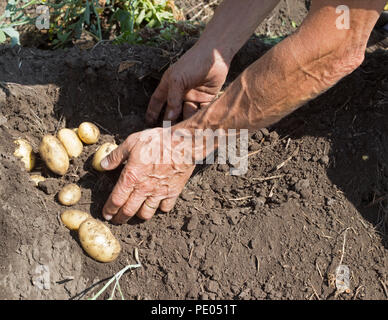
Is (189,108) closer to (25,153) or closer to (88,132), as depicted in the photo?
(88,132)

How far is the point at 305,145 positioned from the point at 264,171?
285mm

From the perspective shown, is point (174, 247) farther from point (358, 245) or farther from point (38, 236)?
point (358, 245)

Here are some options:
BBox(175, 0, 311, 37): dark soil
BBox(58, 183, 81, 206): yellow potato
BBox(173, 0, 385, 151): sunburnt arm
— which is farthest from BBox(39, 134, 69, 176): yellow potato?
BBox(175, 0, 311, 37): dark soil

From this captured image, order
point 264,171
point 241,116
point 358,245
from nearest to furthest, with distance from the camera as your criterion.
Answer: point 241,116 < point 358,245 < point 264,171

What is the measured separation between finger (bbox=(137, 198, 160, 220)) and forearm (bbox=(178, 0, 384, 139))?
1.78 ft

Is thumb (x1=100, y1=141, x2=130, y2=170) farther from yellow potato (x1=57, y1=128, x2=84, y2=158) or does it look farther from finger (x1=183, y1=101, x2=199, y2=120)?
finger (x1=183, y1=101, x2=199, y2=120)

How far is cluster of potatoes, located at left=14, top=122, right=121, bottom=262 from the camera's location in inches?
80.7

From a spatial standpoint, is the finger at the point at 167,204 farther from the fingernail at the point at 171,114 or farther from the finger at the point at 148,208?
the fingernail at the point at 171,114

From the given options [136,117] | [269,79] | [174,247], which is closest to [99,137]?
[136,117]

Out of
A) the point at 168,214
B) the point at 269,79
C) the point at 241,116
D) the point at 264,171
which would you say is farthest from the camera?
the point at 264,171

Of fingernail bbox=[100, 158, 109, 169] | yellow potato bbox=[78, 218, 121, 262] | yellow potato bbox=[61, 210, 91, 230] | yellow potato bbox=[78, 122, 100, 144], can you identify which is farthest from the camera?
yellow potato bbox=[78, 122, 100, 144]

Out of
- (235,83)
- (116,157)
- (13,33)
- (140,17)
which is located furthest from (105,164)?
(140,17)

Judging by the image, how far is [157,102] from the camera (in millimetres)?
2613

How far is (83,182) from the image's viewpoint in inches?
95.7
